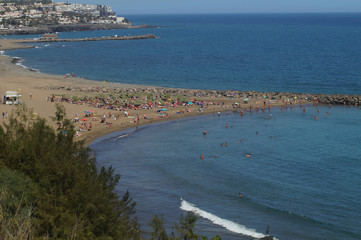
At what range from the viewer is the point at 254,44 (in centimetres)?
14750

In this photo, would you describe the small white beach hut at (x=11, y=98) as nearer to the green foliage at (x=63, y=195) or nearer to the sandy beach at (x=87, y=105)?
the sandy beach at (x=87, y=105)

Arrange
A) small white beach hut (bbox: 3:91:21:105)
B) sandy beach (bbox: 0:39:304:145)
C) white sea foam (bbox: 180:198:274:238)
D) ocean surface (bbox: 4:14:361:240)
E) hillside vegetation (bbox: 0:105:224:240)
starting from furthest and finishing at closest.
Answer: small white beach hut (bbox: 3:91:21:105) → sandy beach (bbox: 0:39:304:145) → ocean surface (bbox: 4:14:361:240) → white sea foam (bbox: 180:198:274:238) → hillside vegetation (bbox: 0:105:224:240)

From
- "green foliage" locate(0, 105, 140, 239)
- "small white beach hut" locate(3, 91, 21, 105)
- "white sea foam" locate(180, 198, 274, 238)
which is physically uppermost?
"green foliage" locate(0, 105, 140, 239)

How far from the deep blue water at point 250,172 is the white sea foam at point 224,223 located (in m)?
0.06

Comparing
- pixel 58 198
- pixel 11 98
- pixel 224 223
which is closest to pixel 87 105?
pixel 11 98

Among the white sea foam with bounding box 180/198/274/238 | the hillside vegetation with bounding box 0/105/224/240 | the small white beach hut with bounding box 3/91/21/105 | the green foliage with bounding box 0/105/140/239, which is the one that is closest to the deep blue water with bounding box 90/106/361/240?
the white sea foam with bounding box 180/198/274/238

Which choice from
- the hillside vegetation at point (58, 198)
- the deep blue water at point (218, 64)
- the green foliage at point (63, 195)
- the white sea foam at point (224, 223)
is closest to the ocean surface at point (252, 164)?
the white sea foam at point (224, 223)

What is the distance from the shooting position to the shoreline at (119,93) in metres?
50.4

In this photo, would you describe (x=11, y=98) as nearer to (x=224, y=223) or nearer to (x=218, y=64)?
(x=224, y=223)

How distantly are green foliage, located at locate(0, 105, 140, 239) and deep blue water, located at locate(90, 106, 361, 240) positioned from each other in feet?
18.1

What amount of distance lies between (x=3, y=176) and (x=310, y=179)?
22361 mm

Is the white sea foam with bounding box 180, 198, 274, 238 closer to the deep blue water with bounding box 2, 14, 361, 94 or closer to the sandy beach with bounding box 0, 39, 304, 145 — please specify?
the sandy beach with bounding box 0, 39, 304, 145

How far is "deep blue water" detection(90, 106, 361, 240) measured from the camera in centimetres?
2777

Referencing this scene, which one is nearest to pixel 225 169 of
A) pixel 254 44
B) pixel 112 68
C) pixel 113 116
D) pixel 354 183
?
pixel 354 183
